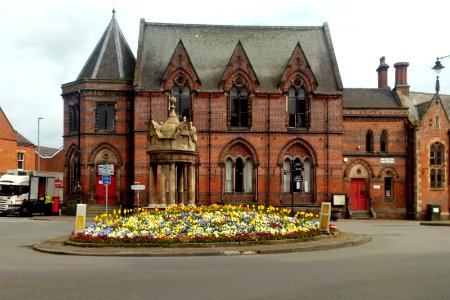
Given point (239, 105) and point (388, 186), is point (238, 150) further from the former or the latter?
point (388, 186)

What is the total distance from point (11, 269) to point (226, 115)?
27.9 metres

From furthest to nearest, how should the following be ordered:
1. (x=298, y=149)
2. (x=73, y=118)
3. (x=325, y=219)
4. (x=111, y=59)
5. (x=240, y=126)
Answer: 1. (x=73, y=118)
2. (x=111, y=59)
3. (x=298, y=149)
4. (x=240, y=126)
5. (x=325, y=219)

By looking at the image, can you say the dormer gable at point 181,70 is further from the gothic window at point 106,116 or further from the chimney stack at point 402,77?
the chimney stack at point 402,77

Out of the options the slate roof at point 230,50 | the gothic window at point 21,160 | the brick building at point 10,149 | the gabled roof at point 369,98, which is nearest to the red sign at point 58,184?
the slate roof at point 230,50

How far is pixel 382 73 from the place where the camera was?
50.3m

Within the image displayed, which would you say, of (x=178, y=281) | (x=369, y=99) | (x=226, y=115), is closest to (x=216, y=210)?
(x=178, y=281)

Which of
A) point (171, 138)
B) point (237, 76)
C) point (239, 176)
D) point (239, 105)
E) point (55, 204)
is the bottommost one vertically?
point (55, 204)

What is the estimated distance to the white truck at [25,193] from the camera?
141 feet

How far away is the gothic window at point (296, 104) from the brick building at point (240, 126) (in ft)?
0.23

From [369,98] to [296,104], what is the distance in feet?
20.9

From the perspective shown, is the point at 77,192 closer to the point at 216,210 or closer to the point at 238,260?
the point at 216,210

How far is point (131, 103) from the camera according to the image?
41750 millimetres

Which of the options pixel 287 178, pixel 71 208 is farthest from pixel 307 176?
pixel 71 208

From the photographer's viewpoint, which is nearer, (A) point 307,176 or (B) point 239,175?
(B) point 239,175
